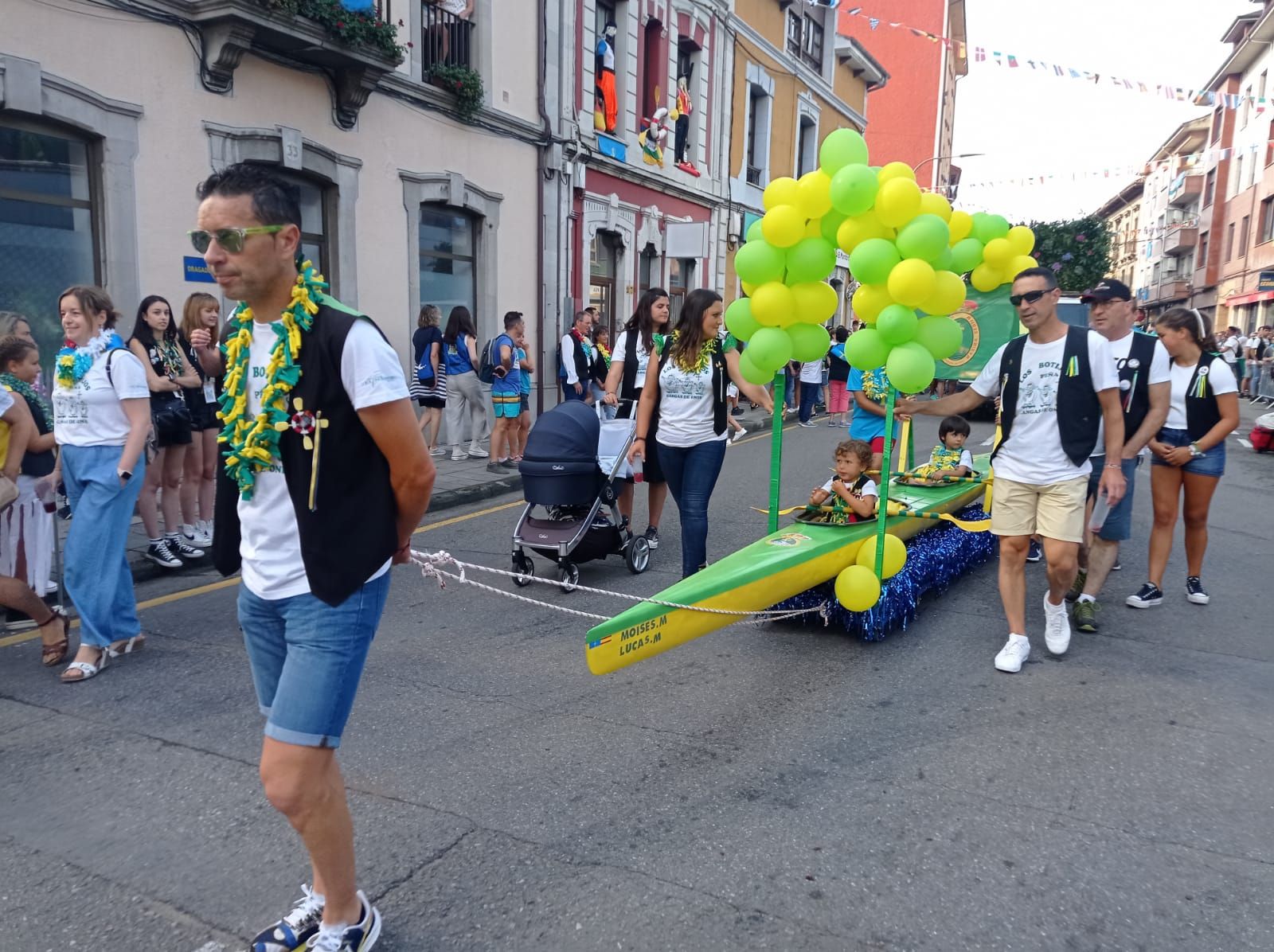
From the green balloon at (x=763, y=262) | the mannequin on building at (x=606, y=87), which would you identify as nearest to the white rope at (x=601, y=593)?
the green balloon at (x=763, y=262)

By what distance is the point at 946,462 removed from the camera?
269 inches

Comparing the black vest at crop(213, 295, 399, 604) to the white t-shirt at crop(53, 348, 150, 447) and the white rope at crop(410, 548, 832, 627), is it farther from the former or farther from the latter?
the white t-shirt at crop(53, 348, 150, 447)

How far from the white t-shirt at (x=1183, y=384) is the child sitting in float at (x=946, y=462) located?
1.41 meters

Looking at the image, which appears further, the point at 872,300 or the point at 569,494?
the point at 569,494

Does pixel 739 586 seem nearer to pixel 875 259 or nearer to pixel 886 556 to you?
pixel 886 556

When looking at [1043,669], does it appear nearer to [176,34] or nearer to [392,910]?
[392,910]

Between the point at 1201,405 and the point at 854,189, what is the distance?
291 centimetres

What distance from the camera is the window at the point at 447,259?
530 inches

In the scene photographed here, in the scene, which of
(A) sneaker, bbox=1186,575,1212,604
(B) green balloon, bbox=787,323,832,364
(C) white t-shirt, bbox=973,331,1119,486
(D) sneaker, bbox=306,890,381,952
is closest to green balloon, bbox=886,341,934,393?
(B) green balloon, bbox=787,323,832,364

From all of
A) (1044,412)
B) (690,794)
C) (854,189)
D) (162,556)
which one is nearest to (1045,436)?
(1044,412)

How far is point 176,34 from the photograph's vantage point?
930 cm

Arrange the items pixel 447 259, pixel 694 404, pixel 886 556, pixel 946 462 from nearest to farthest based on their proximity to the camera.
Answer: pixel 886 556, pixel 694 404, pixel 946 462, pixel 447 259

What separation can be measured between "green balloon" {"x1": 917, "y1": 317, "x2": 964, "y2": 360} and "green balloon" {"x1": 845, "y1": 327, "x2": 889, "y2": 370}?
0.18 meters

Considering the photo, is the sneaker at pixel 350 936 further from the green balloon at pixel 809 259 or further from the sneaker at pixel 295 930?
the green balloon at pixel 809 259
